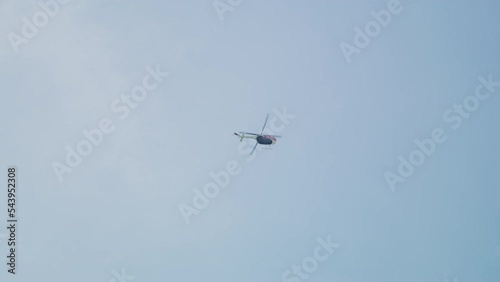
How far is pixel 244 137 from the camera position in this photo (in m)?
89.6

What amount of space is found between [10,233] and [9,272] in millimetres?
6818

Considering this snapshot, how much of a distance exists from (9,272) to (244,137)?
46158mm

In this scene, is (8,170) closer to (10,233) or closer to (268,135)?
(10,233)

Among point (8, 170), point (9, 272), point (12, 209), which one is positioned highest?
point (8, 170)

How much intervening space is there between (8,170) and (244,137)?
41.3 meters

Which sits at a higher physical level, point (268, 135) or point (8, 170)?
point (8, 170)

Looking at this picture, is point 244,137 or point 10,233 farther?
point 244,137

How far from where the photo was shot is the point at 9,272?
7575 cm

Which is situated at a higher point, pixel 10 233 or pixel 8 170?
pixel 8 170

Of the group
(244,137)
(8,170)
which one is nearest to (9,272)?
(8,170)

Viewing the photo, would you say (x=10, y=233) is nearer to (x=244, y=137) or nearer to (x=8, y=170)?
(x=8, y=170)

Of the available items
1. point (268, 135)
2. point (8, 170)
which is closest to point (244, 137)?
point (268, 135)

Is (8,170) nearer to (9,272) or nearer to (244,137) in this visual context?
(9,272)

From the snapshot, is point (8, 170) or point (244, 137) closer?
point (8, 170)
